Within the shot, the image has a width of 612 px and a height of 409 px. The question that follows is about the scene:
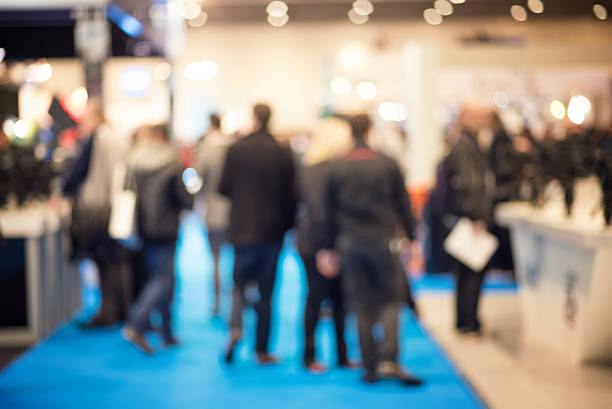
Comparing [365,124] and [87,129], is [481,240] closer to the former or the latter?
[365,124]

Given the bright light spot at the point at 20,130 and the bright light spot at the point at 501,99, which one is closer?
the bright light spot at the point at 20,130

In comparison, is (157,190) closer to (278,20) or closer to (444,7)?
(444,7)

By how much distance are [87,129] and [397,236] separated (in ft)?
8.87

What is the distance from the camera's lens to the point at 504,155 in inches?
267

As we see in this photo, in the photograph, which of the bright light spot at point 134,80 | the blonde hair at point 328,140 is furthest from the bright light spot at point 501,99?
the bright light spot at point 134,80

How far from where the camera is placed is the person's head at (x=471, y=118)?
17.1 feet

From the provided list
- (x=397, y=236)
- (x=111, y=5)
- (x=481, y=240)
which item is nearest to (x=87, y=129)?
(x=111, y=5)

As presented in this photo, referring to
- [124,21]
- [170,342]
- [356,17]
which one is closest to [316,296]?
[170,342]

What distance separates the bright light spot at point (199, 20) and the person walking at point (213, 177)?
10.4 m

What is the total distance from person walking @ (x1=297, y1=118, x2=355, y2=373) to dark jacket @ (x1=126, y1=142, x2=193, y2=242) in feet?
3.12

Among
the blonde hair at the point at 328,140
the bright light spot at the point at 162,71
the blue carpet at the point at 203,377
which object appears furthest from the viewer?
the bright light spot at the point at 162,71

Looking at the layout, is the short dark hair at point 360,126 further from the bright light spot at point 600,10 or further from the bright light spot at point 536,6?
the bright light spot at point 536,6

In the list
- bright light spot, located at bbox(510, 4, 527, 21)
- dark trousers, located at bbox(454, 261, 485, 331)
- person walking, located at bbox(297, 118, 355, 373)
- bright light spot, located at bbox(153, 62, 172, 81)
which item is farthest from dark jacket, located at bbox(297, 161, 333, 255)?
bright light spot, located at bbox(510, 4, 527, 21)

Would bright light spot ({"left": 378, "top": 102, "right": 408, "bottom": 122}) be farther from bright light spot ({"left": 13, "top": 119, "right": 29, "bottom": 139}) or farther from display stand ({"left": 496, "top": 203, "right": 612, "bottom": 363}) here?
bright light spot ({"left": 13, "top": 119, "right": 29, "bottom": 139})
